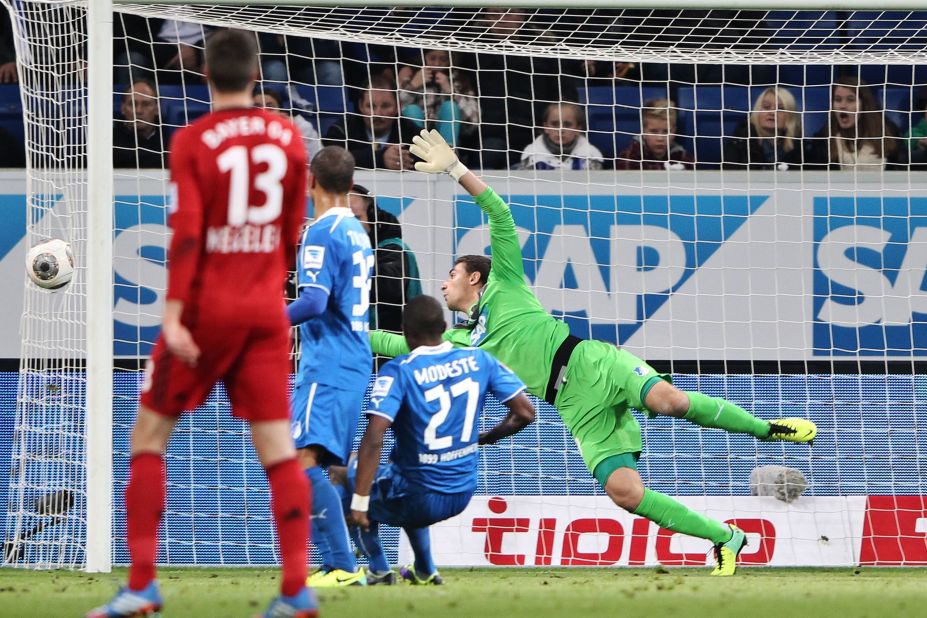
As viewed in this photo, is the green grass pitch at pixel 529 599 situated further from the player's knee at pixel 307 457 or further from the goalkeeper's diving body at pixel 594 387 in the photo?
the goalkeeper's diving body at pixel 594 387

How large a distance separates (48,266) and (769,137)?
478cm

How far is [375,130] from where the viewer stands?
917 centimetres

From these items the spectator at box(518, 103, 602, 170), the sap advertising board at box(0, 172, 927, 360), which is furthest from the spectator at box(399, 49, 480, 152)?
the sap advertising board at box(0, 172, 927, 360)

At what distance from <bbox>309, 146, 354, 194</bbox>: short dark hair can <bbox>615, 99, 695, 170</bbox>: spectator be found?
393cm

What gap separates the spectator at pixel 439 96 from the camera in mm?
9273

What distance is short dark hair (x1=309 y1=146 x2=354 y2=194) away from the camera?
557 centimetres

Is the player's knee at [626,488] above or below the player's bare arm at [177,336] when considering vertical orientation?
below

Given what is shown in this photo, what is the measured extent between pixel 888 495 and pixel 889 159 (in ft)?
7.40

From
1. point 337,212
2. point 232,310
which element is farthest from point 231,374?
point 337,212

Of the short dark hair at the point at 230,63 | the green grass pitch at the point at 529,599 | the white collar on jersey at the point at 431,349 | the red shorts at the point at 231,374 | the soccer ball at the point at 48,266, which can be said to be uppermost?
the soccer ball at the point at 48,266

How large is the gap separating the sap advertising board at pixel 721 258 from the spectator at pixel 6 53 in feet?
5.52

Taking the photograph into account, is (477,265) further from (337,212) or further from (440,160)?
(337,212)

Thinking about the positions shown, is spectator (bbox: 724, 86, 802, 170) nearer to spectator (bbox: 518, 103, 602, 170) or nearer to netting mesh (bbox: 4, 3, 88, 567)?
spectator (bbox: 518, 103, 602, 170)

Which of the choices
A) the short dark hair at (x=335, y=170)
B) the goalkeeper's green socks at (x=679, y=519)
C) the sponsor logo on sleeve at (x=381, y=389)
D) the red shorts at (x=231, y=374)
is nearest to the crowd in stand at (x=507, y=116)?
the goalkeeper's green socks at (x=679, y=519)
